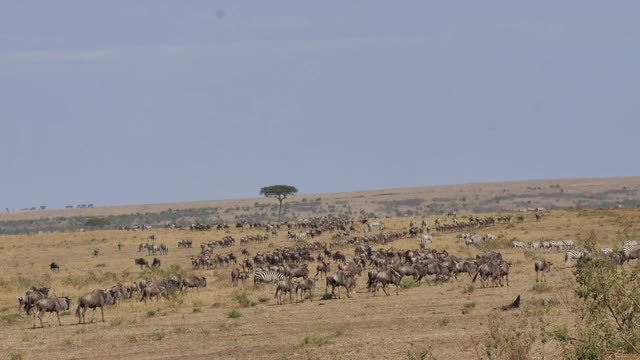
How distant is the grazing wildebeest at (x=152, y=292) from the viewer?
34.0 m

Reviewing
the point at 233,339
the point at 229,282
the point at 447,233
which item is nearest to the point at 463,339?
the point at 233,339

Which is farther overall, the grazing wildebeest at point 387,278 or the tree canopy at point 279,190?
the tree canopy at point 279,190

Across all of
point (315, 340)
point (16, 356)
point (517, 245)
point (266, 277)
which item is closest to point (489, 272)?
point (266, 277)

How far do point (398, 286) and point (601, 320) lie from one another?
22328 millimetres

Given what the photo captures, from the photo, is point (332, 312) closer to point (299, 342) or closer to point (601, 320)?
point (299, 342)

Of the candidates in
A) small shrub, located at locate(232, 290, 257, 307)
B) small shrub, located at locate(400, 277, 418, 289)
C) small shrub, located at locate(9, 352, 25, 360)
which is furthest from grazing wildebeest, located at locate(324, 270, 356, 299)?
small shrub, located at locate(9, 352, 25, 360)

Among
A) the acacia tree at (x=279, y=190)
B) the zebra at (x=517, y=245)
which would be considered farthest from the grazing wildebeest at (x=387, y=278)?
the acacia tree at (x=279, y=190)

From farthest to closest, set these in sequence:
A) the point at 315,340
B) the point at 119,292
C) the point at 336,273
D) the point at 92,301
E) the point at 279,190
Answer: the point at 279,190 < the point at 119,292 < the point at 336,273 < the point at 92,301 < the point at 315,340

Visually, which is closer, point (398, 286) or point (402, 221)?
point (398, 286)

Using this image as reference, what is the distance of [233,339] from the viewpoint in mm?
23938

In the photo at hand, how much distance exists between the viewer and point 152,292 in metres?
34.4

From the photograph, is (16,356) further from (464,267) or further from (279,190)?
(279,190)

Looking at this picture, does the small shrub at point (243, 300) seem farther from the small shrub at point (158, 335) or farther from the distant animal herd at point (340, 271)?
the small shrub at point (158, 335)

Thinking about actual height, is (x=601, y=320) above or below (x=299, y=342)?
above
